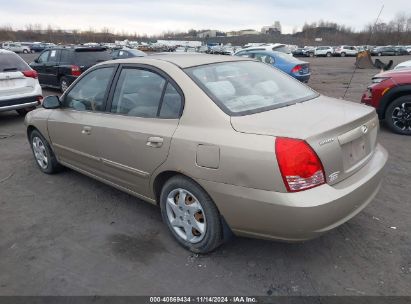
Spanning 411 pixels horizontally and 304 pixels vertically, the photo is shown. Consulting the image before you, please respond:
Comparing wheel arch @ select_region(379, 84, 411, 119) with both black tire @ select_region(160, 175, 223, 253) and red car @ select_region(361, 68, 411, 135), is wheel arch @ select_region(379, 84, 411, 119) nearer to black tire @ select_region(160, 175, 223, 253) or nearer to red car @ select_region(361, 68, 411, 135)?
red car @ select_region(361, 68, 411, 135)

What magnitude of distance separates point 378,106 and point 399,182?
8.88 feet

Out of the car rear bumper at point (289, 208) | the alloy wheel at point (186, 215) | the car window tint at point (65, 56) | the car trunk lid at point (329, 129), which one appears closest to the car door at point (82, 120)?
the alloy wheel at point (186, 215)

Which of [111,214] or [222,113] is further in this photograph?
[111,214]

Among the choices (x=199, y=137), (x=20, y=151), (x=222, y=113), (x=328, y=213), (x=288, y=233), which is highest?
(x=222, y=113)

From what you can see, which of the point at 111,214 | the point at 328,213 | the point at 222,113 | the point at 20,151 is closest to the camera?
the point at 328,213

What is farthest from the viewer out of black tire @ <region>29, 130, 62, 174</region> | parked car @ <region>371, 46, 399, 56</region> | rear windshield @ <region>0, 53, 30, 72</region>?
parked car @ <region>371, 46, 399, 56</region>

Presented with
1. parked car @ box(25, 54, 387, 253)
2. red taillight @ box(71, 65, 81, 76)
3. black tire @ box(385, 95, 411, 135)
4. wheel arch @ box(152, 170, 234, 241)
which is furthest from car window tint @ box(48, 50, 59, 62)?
wheel arch @ box(152, 170, 234, 241)

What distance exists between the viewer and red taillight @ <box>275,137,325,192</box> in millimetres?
2404

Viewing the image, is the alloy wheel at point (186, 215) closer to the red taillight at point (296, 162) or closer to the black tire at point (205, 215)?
the black tire at point (205, 215)

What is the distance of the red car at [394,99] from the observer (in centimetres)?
645

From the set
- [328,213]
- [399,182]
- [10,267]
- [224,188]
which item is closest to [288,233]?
[328,213]

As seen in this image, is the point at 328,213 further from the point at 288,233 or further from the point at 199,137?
the point at 199,137

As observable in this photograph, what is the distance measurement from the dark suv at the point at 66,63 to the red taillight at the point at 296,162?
1030cm

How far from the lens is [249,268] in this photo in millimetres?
2889
